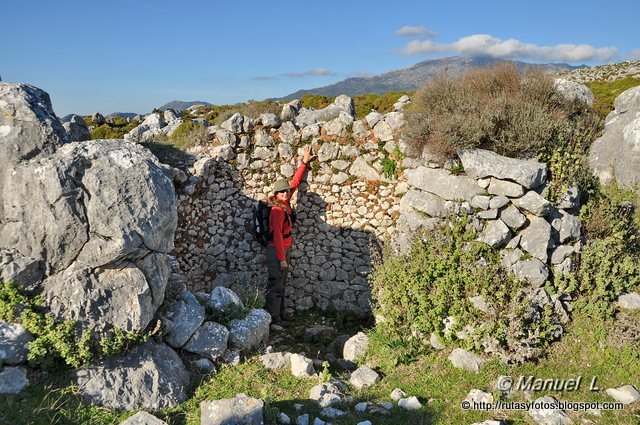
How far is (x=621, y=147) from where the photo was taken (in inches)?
317

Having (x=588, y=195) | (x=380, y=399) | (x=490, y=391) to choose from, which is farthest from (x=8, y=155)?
(x=588, y=195)

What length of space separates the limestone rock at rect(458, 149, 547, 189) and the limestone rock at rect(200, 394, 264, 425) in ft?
15.5

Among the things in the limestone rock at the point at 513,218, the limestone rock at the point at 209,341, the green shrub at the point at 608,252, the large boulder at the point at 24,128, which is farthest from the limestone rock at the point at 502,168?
the large boulder at the point at 24,128

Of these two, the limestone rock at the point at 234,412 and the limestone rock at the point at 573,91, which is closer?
the limestone rock at the point at 234,412

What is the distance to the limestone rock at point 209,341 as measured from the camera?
237 inches

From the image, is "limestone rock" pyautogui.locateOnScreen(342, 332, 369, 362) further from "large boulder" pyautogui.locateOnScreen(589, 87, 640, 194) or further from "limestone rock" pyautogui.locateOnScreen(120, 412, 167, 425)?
"large boulder" pyautogui.locateOnScreen(589, 87, 640, 194)

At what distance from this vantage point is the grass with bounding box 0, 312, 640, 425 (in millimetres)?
4688

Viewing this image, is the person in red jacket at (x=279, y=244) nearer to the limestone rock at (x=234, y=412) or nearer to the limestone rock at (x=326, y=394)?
the limestone rock at (x=326, y=394)

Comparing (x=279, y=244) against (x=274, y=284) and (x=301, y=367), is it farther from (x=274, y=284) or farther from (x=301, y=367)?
(x=301, y=367)

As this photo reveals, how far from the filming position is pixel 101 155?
5.48 metres

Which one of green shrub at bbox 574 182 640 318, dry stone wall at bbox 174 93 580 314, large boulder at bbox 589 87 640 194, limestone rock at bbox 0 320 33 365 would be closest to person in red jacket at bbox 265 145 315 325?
dry stone wall at bbox 174 93 580 314

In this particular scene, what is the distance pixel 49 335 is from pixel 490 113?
22.3ft

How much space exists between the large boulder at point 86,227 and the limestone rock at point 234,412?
1453 millimetres

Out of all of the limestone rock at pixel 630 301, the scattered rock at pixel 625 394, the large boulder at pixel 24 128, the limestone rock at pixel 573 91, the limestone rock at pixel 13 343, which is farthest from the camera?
the limestone rock at pixel 573 91
